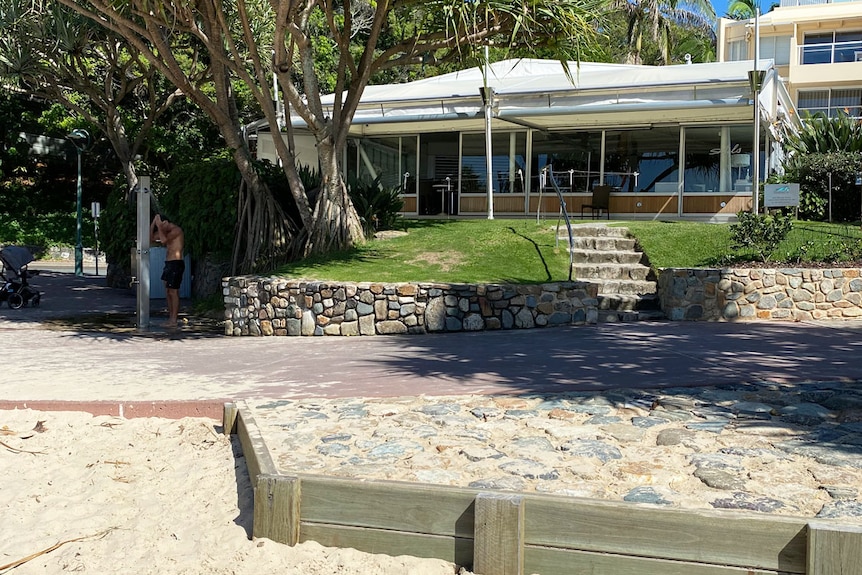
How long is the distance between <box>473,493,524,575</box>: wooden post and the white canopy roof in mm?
12951

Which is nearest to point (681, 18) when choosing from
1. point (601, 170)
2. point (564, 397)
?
point (601, 170)

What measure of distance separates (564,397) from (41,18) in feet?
54.3

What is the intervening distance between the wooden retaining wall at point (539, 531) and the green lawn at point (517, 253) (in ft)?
24.2

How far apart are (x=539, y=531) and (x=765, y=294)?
29.4ft

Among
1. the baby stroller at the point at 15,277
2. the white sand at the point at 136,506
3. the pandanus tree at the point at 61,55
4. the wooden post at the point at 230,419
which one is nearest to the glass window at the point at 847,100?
the pandanus tree at the point at 61,55

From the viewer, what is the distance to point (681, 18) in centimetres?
4619

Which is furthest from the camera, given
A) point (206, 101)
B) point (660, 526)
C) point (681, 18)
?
point (681, 18)

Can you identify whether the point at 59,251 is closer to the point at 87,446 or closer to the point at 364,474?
the point at 87,446

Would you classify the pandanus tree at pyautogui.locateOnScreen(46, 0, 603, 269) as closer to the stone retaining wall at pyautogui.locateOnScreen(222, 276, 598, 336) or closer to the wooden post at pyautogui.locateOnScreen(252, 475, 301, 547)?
the stone retaining wall at pyautogui.locateOnScreen(222, 276, 598, 336)

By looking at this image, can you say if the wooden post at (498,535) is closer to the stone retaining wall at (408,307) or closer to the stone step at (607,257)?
the stone retaining wall at (408,307)

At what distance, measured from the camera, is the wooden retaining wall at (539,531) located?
332cm

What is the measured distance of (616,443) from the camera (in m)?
5.34

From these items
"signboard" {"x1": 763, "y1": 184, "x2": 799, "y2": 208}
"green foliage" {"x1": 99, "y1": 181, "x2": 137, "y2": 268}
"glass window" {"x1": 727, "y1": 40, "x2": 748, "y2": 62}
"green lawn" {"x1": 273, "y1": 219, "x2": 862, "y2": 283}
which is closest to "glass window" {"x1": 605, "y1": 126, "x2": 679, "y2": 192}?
"green lawn" {"x1": 273, "y1": 219, "x2": 862, "y2": 283}

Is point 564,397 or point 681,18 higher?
point 681,18
